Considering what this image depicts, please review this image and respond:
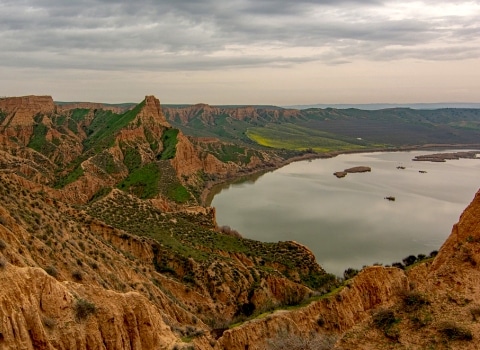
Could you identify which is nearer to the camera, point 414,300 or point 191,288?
point 414,300

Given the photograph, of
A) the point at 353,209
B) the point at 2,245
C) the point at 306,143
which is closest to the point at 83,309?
the point at 2,245

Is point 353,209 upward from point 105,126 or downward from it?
downward

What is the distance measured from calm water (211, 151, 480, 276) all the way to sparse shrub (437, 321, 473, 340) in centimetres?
2988

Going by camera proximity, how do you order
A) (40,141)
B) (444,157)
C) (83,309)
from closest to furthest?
(83,309)
(40,141)
(444,157)

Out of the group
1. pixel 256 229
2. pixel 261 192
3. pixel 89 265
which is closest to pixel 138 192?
pixel 256 229

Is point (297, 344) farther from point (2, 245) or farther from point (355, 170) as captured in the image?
A: point (355, 170)

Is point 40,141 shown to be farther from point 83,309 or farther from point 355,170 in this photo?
point 83,309

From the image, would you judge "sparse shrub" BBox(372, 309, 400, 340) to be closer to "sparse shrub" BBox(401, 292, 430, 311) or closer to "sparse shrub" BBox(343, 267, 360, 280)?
"sparse shrub" BBox(401, 292, 430, 311)

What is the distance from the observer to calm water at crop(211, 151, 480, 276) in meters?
52.2

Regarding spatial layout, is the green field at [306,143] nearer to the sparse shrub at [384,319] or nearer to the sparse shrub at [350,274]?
the sparse shrub at [350,274]

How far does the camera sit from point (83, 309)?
14.4m

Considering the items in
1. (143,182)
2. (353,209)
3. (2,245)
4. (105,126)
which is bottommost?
(353,209)

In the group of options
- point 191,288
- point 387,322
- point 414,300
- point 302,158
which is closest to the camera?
point 387,322

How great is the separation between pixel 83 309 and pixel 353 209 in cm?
6331
